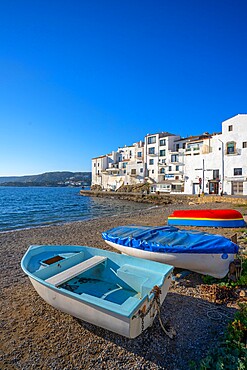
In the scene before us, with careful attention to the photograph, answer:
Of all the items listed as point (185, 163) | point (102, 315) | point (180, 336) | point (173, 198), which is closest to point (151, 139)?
point (185, 163)

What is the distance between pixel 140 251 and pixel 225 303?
2.37m

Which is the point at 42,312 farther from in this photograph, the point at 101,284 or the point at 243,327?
the point at 243,327

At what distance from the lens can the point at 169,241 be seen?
6332 millimetres

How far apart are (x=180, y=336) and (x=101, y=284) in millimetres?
2004

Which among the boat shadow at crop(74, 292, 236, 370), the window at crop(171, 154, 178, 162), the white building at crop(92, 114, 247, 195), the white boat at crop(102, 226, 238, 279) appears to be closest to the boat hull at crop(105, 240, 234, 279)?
the white boat at crop(102, 226, 238, 279)

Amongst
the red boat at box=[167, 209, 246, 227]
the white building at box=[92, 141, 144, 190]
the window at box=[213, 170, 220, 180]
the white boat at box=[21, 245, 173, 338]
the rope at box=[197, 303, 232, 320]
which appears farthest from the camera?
the white building at box=[92, 141, 144, 190]

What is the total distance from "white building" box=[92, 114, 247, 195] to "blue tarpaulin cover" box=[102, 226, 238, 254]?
3345 centimetres

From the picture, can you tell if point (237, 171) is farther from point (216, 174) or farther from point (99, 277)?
point (99, 277)

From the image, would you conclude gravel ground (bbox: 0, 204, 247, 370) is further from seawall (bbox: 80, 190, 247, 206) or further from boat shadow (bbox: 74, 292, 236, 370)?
seawall (bbox: 80, 190, 247, 206)

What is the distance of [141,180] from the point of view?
203 ft

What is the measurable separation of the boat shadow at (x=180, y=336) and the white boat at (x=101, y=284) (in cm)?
38

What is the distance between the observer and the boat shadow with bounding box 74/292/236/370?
3.47 m

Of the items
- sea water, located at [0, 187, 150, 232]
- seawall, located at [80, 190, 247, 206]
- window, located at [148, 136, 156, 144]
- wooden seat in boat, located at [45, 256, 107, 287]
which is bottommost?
sea water, located at [0, 187, 150, 232]

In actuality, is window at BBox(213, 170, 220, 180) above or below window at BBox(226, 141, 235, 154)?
below
